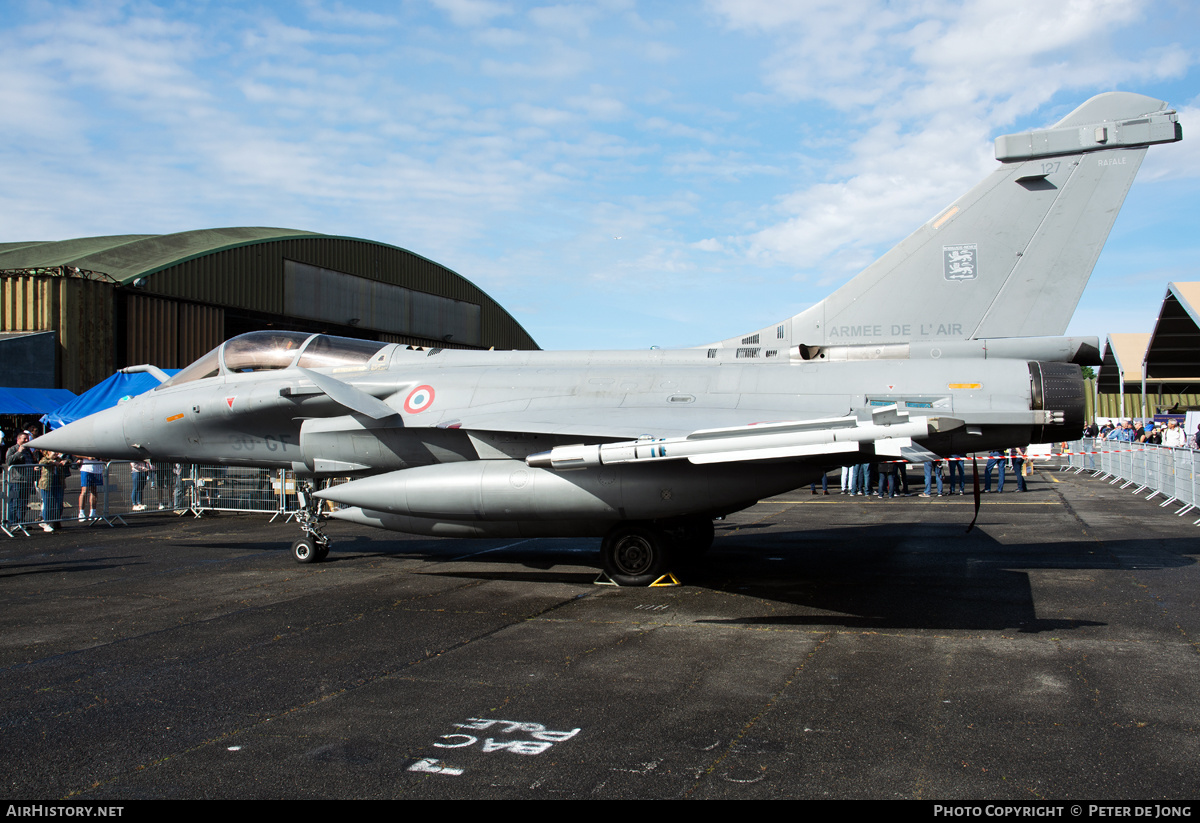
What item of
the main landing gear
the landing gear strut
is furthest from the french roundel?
the main landing gear

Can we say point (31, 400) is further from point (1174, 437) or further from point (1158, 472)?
point (1174, 437)

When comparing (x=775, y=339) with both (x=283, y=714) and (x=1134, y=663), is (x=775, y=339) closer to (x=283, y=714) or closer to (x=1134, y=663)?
(x=1134, y=663)

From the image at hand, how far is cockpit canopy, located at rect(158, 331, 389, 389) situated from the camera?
10203 mm

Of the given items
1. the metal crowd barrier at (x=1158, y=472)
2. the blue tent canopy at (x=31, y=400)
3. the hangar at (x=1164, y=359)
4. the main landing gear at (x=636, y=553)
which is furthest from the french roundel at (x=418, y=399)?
the hangar at (x=1164, y=359)

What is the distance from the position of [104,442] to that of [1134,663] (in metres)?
12.0

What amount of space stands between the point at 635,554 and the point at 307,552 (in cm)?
472

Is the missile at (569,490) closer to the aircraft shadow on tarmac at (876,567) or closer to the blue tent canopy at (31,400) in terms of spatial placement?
the aircraft shadow on tarmac at (876,567)

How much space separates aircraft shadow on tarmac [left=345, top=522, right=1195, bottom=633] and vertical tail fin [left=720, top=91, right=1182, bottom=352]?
2.78 metres

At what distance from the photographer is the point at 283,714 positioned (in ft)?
15.5

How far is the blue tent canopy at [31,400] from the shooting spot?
21891 mm

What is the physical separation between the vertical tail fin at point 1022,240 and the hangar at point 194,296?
27556 mm

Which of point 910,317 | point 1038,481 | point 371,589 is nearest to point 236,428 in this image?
point 371,589

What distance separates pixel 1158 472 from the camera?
18.2 metres

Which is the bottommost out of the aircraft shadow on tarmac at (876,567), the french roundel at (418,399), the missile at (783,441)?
the aircraft shadow on tarmac at (876,567)
